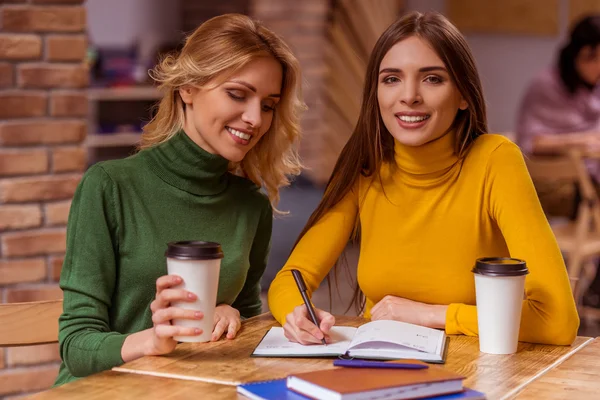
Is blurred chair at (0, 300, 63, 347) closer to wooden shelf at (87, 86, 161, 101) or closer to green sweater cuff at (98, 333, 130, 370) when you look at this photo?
green sweater cuff at (98, 333, 130, 370)

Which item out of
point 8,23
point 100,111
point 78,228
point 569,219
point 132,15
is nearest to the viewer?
point 78,228

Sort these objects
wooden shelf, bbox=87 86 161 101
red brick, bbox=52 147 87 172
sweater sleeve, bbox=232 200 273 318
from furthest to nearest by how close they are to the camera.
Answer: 1. wooden shelf, bbox=87 86 161 101
2. red brick, bbox=52 147 87 172
3. sweater sleeve, bbox=232 200 273 318

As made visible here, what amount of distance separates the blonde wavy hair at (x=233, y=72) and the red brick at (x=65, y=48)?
77cm

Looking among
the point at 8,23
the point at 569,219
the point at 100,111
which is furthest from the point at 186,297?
the point at 100,111

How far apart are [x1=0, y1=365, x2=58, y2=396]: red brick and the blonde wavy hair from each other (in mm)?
1003

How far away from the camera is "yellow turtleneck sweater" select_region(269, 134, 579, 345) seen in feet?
5.90

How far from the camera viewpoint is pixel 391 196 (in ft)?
6.48

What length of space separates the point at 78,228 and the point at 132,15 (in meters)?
5.95

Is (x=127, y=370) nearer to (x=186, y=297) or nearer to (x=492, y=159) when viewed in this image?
(x=186, y=297)

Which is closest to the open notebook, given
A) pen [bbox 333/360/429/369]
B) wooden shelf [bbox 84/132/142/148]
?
pen [bbox 333/360/429/369]

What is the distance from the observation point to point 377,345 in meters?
1.55

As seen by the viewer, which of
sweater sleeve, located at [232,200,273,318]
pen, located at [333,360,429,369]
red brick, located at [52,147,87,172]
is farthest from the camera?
red brick, located at [52,147,87,172]

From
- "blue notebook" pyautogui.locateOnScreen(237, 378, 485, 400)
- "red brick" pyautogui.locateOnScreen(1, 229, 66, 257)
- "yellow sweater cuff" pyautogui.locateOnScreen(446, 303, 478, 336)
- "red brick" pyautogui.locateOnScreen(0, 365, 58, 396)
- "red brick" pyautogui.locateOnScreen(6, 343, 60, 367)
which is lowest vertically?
"red brick" pyautogui.locateOnScreen(0, 365, 58, 396)

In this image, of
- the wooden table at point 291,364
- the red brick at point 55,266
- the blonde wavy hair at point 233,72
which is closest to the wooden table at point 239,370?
the wooden table at point 291,364
